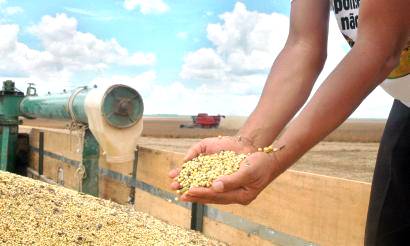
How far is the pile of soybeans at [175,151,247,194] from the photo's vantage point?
1.42 meters

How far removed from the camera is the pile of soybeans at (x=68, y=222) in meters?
2.39

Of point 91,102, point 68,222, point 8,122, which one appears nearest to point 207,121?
point 8,122

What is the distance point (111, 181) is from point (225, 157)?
3.07 meters

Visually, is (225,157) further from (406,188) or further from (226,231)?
(226,231)

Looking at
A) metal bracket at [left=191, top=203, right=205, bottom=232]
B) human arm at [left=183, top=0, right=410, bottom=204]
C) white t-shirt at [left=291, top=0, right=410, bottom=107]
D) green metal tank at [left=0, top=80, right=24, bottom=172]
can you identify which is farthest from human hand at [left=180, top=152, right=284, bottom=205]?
green metal tank at [left=0, top=80, right=24, bottom=172]

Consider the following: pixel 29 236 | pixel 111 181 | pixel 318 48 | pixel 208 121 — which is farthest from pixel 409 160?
pixel 208 121

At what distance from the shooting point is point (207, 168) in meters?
1.52

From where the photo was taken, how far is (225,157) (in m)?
1.51

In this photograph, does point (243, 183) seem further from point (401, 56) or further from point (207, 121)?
point (207, 121)

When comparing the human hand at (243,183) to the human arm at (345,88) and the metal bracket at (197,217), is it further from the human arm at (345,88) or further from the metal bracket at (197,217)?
the metal bracket at (197,217)

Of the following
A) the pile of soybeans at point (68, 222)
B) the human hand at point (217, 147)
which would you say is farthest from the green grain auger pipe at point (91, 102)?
the human hand at point (217, 147)

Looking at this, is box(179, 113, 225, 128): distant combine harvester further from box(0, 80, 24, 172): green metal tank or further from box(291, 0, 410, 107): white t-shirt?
box(291, 0, 410, 107): white t-shirt

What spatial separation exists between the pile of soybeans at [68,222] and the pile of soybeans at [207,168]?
1.05m

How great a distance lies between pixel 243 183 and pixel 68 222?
60.3 inches
